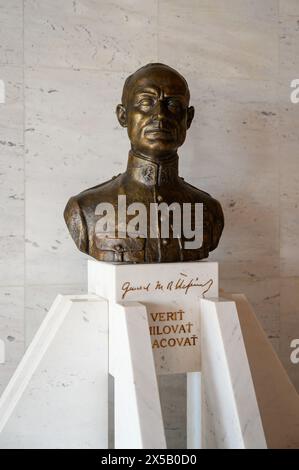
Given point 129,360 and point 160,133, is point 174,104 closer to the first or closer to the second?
point 160,133

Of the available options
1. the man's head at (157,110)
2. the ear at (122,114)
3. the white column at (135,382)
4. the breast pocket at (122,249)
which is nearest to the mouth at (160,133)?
the man's head at (157,110)

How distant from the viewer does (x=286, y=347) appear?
2697 mm

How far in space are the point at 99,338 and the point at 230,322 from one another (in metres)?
0.39

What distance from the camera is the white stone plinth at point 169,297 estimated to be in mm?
1810

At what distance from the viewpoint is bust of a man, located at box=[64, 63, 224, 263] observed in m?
1.88

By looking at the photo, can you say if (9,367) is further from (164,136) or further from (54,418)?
(164,136)

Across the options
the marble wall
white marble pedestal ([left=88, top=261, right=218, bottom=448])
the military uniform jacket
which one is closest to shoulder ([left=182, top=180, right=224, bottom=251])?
the military uniform jacket

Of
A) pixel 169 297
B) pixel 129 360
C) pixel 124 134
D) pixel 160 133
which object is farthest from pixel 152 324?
pixel 124 134

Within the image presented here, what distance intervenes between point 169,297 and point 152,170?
41 centimetres

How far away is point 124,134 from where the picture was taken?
8.27ft

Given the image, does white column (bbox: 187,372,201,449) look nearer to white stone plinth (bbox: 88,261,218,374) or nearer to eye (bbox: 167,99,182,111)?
white stone plinth (bbox: 88,261,218,374)

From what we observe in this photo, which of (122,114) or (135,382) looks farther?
(122,114)

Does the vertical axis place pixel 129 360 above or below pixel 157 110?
below

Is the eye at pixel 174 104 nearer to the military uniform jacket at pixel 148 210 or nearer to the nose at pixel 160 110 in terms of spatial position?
the nose at pixel 160 110
